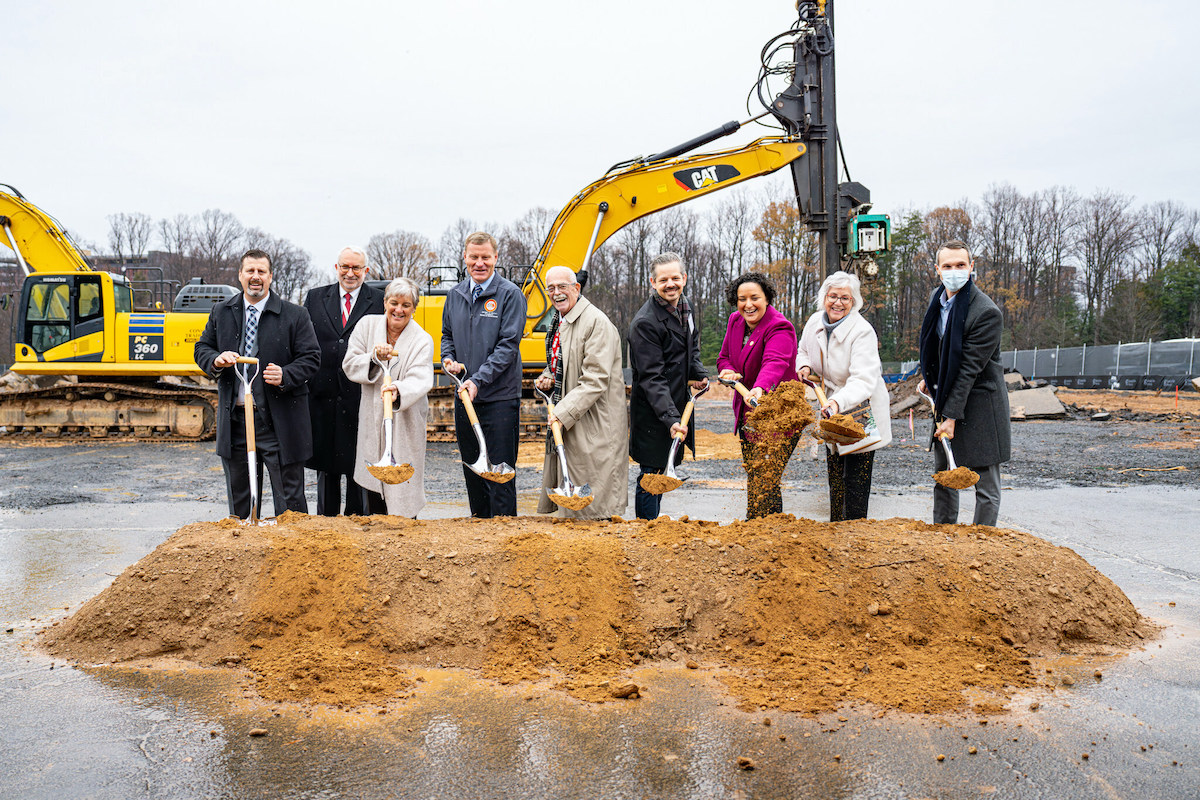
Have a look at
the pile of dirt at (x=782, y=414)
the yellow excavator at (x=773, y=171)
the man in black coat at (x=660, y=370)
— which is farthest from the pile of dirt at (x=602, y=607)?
the yellow excavator at (x=773, y=171)

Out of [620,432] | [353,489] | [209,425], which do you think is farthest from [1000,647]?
[209,425]

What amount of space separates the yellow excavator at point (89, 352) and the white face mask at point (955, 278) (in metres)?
13.2

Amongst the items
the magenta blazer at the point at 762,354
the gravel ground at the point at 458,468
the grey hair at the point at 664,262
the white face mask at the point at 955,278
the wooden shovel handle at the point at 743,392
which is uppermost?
the grey hair at the point at 664,262

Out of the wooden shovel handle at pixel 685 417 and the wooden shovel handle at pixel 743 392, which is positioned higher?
the wooden shovel handle at pixel 743 392

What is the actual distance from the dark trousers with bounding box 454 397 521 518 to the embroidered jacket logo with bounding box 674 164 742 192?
27.5 ft

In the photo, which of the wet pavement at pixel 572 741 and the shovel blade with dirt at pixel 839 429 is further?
the shovel blade with dirt at pixel 839 429

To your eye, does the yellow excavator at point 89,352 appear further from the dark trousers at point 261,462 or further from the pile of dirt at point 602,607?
the pile of dirt at point 602,607

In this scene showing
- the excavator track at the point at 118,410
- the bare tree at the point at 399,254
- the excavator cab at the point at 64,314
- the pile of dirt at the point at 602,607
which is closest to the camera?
the pile of dirt at the point at 602,607

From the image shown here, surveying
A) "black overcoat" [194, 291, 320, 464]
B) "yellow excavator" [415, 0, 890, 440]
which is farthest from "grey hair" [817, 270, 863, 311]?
"yellow excavator" [415, 0, 890, 440]

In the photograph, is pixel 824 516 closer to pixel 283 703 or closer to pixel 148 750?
pixel 283 703

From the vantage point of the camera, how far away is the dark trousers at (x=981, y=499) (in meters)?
4.97

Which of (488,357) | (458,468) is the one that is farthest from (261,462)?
(458,468)

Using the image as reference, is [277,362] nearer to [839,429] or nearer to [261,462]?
[261,462]

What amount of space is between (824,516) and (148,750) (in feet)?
19.0
